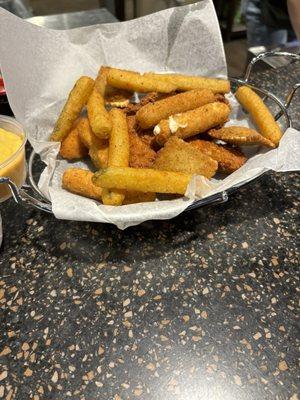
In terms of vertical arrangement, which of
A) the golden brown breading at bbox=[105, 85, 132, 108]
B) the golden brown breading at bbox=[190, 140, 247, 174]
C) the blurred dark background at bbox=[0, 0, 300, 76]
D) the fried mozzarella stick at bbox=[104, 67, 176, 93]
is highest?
the fried mozzarella stick at bbox=[104, 67, 176, 93]

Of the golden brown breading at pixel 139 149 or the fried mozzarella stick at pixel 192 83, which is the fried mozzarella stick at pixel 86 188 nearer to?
the golden brown breading at pixel 139 149

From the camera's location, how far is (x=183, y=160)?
78cm

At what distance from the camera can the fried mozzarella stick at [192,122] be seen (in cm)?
84

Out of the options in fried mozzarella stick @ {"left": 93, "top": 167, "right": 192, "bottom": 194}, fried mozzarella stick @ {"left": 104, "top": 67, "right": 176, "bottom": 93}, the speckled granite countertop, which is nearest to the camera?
the speckled granite countertop

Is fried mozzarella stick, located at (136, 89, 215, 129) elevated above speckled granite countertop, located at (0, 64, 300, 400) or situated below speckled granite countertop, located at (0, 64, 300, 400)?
above

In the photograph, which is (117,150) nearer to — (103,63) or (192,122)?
(192,122)

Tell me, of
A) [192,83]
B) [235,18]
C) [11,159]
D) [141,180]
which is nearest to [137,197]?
[141,180]

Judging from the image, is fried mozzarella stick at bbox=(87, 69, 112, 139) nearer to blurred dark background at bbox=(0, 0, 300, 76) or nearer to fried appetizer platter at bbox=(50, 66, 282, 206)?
fried appetizer platter at bbox=(50, 66, 282, 206)

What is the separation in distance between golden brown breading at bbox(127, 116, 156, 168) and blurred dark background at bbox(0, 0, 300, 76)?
34.2 inches

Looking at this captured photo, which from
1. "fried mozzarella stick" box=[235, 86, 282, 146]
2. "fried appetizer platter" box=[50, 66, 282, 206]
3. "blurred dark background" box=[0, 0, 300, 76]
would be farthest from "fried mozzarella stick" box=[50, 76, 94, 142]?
"blurred dark background" box=[0, 0, 300, 76]

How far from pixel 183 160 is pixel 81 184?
0.22m

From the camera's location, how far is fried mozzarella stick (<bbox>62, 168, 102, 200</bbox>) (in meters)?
0.78

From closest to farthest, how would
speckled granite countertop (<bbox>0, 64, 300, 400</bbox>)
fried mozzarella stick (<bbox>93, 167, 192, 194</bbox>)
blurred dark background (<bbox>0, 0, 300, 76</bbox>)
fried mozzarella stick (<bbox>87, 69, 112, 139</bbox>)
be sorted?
speckled granite countertop (<bbox>0, 64, 300, 400</bbox>) < fried mozzarella stick (<bbox>93, 167, 192, 194</bbox>) < fried mozzarella stick (<bbox>87, 69, 112, 139</bbox>) < blurred dark background (<bbox>0, 0, 300, 76</bbox>)

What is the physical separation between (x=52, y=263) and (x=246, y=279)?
0.38 metres
